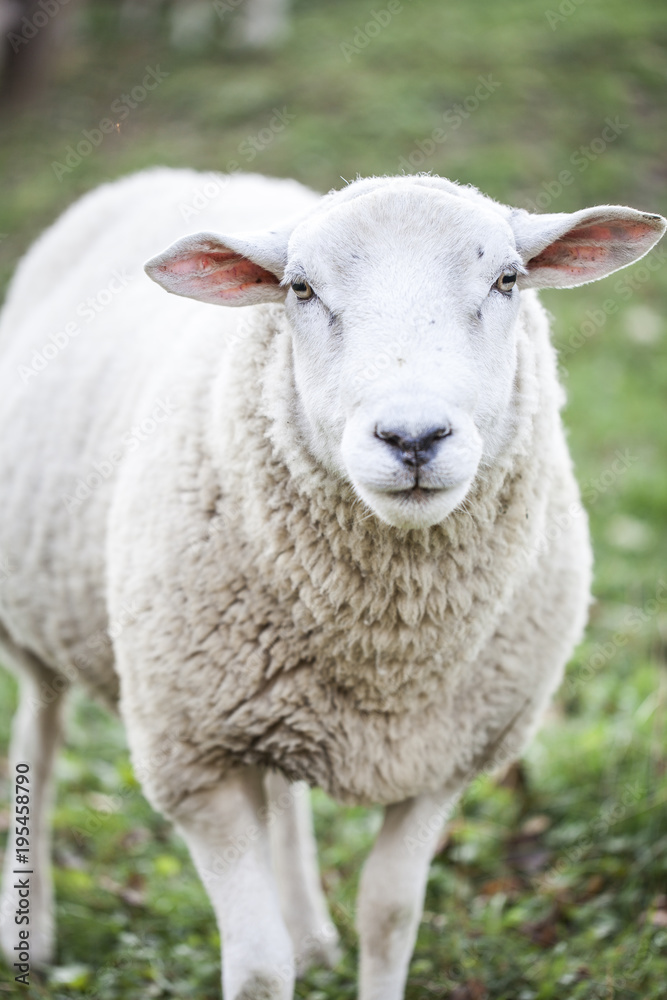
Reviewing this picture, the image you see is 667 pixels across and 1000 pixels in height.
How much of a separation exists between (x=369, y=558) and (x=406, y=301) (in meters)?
0.67

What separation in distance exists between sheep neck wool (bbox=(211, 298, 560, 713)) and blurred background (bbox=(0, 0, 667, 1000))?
3.80ft

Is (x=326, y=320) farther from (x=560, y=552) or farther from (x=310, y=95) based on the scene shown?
(x=310, y=95)

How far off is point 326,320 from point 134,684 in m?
1.16

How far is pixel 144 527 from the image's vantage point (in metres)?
2.92

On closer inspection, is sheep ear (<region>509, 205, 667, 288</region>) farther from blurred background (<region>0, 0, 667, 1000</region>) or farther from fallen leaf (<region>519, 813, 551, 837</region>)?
fallen leaf (<region>519, 813, 551, 837</region>)

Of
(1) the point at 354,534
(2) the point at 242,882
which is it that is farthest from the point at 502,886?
(1) the point at 354,534

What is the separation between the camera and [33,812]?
154 inches

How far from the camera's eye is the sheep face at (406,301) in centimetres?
220

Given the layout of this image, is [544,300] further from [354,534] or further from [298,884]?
[354,534]

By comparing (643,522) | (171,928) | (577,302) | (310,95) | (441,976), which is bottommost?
(441,976)

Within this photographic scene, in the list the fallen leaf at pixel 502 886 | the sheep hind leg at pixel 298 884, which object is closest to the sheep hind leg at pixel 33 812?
the sheep hind leg at pixel 298 884

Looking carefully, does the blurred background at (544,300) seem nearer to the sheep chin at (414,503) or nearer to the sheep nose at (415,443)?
the sheep chin at (414,503)

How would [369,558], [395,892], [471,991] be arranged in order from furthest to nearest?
[471,991], [395,892], [369,558]

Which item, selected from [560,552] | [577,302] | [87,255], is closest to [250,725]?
[560,552]
